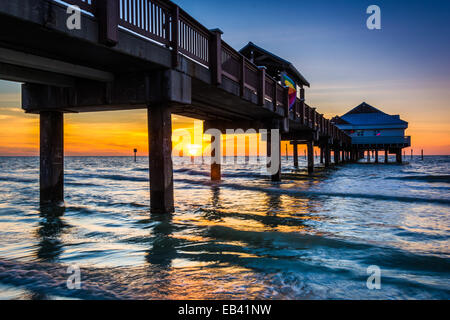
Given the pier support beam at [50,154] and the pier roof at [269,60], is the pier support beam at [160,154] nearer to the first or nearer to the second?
the pier support beam at [50,154]

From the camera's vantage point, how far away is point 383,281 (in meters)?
4.23

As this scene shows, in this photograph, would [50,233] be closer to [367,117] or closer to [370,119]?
[370,119]

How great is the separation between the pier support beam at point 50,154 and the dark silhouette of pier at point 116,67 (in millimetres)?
28

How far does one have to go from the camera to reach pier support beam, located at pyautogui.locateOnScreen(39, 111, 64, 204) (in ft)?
32.3

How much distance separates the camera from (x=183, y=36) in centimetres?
827

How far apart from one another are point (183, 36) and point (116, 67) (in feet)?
6.35

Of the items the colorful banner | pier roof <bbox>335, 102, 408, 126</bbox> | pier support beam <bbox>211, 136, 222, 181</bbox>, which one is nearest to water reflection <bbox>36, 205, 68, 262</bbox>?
pier support beam <bbox>211, 136, 222, 181</bbox>

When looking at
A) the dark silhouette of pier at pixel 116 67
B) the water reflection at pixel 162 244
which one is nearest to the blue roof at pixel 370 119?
the dark silhouette of pier at pixel 116 67

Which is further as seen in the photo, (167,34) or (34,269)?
(167,34)

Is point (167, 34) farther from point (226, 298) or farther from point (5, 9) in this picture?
point (226, 298)

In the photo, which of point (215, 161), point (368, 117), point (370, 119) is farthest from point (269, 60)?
point (368, 117)

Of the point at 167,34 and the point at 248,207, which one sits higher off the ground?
the point at 167,34
